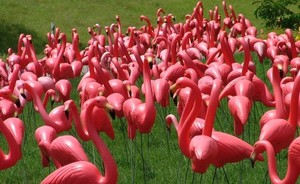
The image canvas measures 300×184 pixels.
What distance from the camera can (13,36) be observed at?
1678 cm

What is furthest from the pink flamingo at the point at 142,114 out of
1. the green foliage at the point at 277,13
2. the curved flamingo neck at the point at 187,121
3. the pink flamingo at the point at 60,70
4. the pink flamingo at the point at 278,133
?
the green foliage at the point at 277,13

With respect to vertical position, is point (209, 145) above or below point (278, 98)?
above

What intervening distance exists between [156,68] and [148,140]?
1.20 meters

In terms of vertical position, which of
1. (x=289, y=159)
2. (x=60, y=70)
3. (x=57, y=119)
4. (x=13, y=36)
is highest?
(x=289, y=159)

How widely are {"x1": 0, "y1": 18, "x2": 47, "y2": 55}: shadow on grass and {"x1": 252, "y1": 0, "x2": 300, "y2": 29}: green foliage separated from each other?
19.5ft

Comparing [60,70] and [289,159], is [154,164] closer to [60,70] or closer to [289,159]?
[289,159]

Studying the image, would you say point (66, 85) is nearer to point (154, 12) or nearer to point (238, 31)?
point (238, 31)

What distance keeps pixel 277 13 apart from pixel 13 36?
747 centimetres

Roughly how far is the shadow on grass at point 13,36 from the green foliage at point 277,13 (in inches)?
233

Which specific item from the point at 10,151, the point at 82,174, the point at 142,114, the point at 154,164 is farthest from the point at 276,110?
the point at 10,151

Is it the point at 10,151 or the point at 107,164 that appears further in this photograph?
the point at 10,151

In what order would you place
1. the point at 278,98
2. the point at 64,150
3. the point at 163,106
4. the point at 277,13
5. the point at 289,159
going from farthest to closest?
the point at 277,13 → the point at 163,106 → the point at 278,98 → the point at 64,150 → the point at 289,159

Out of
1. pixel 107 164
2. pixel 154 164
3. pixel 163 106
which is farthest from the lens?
pixel 163 106

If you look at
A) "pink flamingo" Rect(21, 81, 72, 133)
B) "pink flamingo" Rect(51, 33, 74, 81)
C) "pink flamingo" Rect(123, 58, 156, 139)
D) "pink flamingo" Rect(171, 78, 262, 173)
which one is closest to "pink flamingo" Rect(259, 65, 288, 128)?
"pink flamingo" Rect(171, 78, 262, 173)
